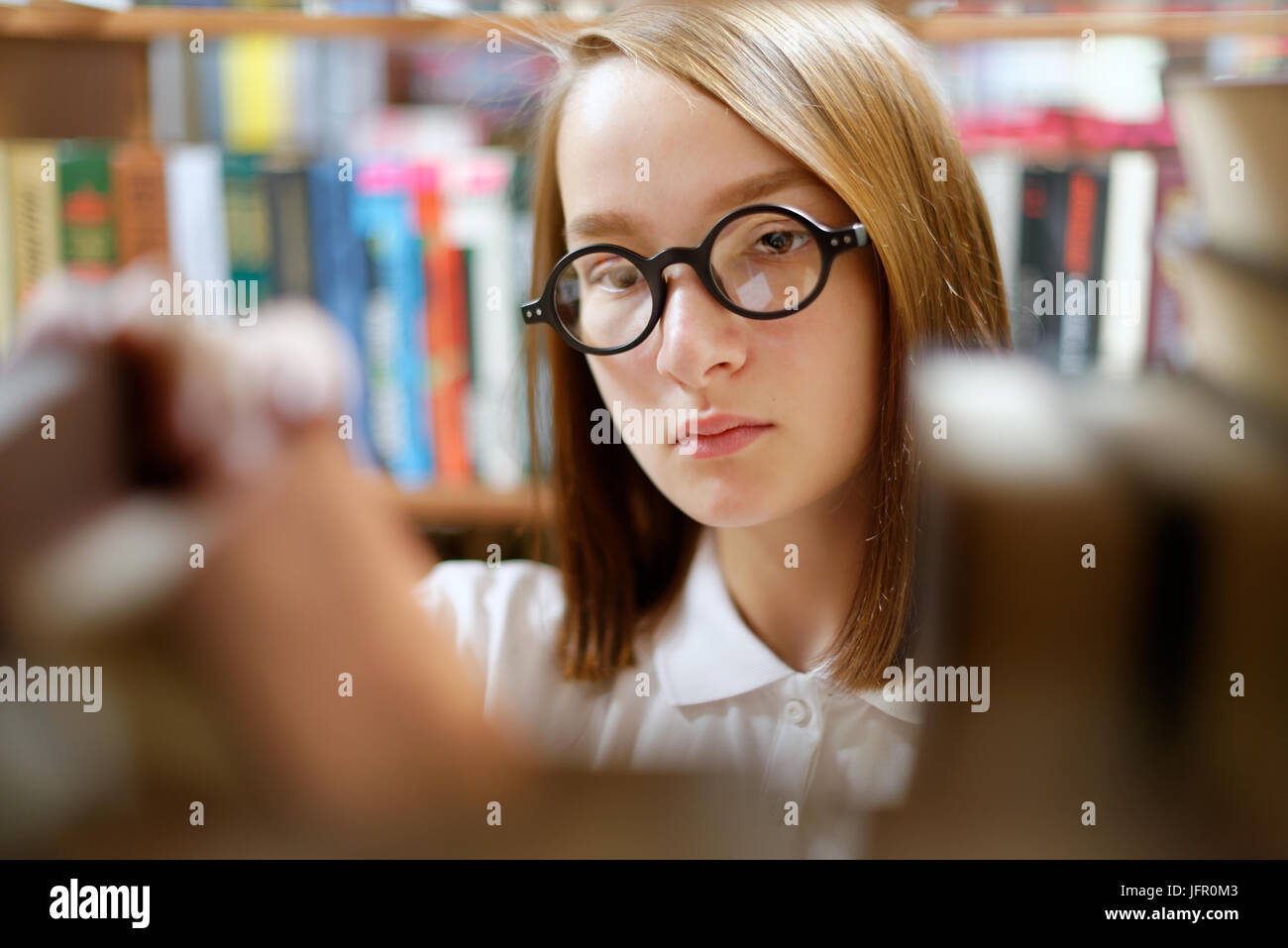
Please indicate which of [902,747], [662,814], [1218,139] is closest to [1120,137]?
[1218,139]

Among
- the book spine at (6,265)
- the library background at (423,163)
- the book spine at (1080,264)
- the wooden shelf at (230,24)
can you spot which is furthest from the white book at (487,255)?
the book spine at (1080,264)

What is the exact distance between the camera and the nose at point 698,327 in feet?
2.43

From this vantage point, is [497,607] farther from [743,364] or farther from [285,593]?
[743,364]

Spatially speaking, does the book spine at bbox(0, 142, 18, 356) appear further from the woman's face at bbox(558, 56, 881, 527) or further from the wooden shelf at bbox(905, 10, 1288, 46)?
the wooden shelf at bbox(905, 10, 1288, 46)

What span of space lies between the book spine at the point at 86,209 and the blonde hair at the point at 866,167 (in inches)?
14.4

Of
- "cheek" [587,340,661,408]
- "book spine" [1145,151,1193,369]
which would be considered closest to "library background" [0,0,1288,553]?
"book spine" [1145,151,1193,369]

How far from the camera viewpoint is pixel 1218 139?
0.79 m

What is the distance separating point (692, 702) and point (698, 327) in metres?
0.33

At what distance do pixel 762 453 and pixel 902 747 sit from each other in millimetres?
277

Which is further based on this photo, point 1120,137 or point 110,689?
point 1120,137

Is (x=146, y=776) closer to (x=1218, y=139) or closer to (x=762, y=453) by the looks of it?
(x=762, y=453)

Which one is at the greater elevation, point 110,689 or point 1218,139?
point 1218,139

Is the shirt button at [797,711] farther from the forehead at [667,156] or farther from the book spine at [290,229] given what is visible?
the book spine at [290,229]
